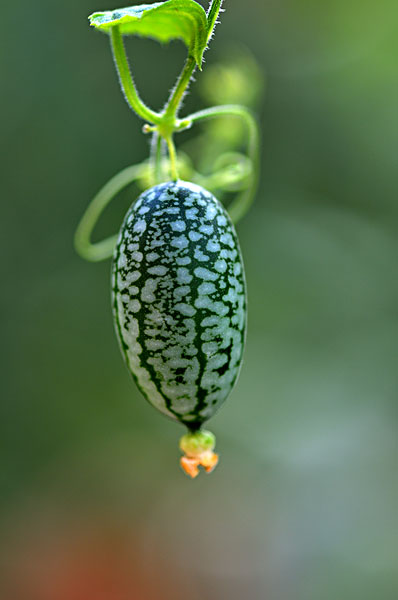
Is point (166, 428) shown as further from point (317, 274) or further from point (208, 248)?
point (208, 248)

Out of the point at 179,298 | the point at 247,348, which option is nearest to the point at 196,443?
the point at 179,298

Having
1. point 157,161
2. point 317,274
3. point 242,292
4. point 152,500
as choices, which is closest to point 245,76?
point 157,161

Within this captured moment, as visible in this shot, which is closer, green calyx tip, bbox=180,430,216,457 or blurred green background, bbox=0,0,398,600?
green calyx tip, bbox=180,430,216,457

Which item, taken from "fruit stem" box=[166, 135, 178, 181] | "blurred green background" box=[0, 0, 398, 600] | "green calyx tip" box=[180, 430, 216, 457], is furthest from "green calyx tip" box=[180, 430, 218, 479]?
"blurred green background" box=[0, 0, 398, 600]

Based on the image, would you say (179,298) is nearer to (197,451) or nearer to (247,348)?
(197,451)

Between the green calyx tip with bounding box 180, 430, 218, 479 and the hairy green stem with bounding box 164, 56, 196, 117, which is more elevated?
the hairy green stem with bounding box 164, 56, 196, 117

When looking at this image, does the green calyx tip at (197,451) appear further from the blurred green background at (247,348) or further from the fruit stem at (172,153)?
the blurred green background at (247,348)

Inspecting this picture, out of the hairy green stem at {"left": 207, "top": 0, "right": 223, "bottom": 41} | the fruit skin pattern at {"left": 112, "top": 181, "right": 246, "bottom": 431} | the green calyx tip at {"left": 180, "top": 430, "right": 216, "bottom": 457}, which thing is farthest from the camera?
the green calyx tip at {"left": 180, "top": 430, "right": 216, "bottom": 457}

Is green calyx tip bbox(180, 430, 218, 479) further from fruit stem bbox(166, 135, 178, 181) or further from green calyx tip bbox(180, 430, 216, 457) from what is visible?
fruit stem bbox(166, 135, 178, 181)
